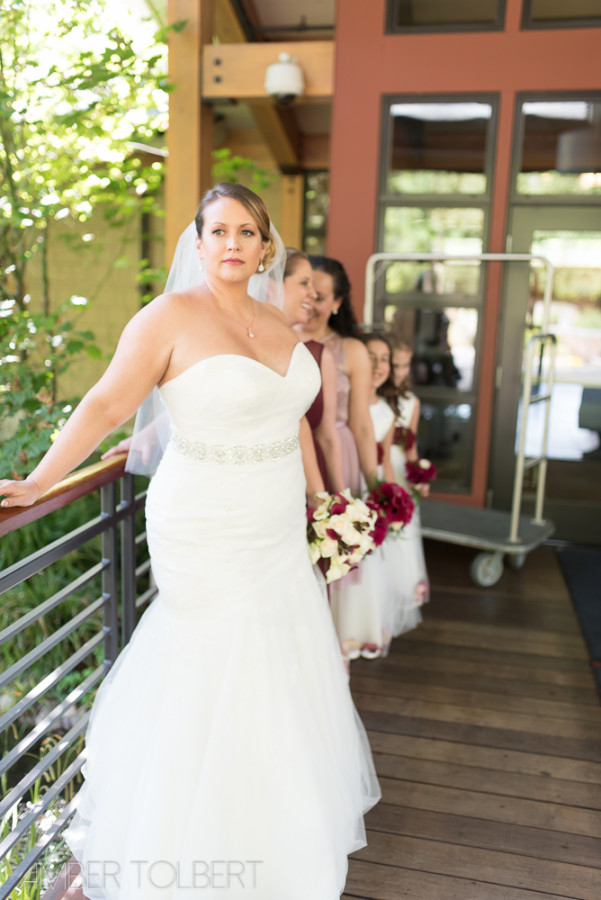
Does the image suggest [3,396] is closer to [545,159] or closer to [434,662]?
[434,662]

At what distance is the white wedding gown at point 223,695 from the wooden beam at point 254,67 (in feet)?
12.6

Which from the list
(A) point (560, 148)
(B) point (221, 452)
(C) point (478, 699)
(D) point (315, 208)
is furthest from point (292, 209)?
(B) point (221, 452)

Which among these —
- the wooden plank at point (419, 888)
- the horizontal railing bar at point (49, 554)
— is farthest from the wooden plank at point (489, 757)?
the horizontal railing bar at point (49, 554)

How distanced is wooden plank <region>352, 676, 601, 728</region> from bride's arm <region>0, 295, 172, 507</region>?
6.45ft

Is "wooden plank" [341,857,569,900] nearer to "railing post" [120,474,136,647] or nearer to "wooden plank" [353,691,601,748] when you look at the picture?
"wooden plank" [353,691,601,748]

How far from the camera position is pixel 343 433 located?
10.6ft

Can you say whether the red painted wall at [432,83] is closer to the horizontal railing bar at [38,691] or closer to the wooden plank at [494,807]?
the wooden plank at [494,807]

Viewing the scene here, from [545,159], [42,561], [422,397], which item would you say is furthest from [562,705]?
[545,159]

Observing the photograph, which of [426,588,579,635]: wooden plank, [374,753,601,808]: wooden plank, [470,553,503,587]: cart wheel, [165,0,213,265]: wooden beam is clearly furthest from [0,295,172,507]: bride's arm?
[165,0,213,265]: wooden beam

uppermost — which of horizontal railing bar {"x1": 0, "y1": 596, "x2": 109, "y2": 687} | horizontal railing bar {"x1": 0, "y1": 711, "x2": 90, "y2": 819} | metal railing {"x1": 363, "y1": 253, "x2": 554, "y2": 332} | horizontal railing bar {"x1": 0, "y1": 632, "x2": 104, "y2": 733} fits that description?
metal railing {"x1": 363, "y1": 253, "x2": 554, "y2": 332}

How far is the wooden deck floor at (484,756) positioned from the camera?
2242 mm

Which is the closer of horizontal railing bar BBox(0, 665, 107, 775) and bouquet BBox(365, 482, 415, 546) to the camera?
horizontal railing bar BBox(0, 665, 107, 775)

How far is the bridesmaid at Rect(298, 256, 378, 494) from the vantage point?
2965mm

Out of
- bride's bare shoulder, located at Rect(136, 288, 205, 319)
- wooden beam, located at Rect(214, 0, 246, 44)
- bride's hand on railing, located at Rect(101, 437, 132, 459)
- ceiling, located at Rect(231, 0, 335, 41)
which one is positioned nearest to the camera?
bride's bare shoulder, located at Rect(136, 288, 205, 319)
